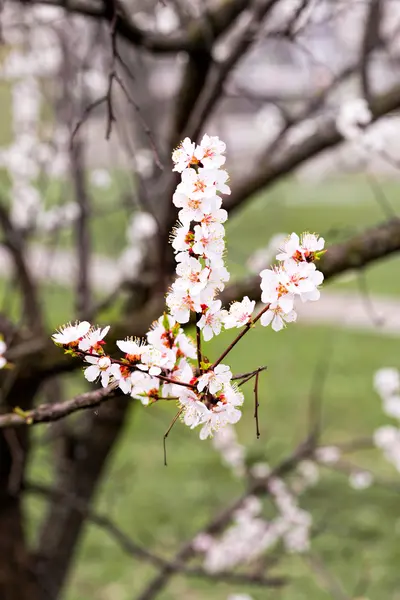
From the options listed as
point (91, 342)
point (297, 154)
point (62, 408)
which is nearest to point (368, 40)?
point (297, 154)

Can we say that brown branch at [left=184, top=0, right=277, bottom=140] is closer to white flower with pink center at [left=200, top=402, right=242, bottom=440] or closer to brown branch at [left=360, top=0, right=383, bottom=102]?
brown branch at [left=360, top=0, right=383, bottom=102]

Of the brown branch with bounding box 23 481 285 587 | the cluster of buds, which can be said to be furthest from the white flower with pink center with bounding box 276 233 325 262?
the brown branch with bounding box 23 481 285 587

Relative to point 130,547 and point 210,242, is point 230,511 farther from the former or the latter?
point 210,242

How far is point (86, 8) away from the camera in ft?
7.78

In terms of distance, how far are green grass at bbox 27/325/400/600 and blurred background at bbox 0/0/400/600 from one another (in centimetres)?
2

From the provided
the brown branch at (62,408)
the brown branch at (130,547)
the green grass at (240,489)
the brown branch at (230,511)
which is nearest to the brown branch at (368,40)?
the brown branch at (230,511)

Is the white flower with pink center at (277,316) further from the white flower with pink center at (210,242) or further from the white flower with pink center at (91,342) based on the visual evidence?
the white flower with pink center at (91,342)

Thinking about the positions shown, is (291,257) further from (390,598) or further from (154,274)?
(390,598)

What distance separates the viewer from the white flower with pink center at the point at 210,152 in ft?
3.41

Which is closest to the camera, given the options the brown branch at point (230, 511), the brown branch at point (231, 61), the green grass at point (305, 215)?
Result: the brown branch at point (231, 61)

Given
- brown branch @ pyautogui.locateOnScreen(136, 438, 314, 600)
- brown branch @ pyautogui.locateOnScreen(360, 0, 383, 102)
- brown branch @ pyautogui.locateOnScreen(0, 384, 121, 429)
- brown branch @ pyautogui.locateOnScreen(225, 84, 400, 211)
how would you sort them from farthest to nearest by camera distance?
brown branch @ pyautogui.locateOnScreen(136, 438, 314, 600) < brown branch @ pyautogui.locateOnScreen(360, 0, 383, 102) < brown branch @ pyautogui.locateOnScreen(225, 84, 400, 211) < brown branch @ pyautogui.locateOnScreen(0, 384, 121, 429)

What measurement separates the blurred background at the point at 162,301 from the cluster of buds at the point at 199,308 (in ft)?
1.02

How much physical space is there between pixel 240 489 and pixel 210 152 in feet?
22.7

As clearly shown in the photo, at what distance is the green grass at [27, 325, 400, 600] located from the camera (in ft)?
19.8
